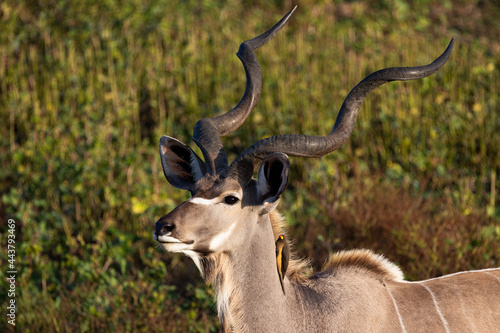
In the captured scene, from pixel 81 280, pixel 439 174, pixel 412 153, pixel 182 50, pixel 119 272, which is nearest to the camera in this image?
pixel 81 280

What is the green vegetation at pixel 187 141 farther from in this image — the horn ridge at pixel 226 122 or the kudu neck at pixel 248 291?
the horn ridge at pixel 226 122

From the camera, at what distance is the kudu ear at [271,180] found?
2.48 metres

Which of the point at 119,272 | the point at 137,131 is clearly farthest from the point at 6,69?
the point at 119,272

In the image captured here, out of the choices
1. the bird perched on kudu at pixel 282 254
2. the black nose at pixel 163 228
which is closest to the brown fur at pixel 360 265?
the bird perched on kudu at pixel 282 254

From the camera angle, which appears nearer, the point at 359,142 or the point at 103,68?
the point at 359,142

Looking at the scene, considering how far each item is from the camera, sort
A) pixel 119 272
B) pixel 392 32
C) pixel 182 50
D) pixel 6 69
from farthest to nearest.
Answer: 1. pixel 392 32
2. pixel 182 50
3. pixel 6 69
4. pixel 119 272

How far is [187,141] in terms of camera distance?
673 cm

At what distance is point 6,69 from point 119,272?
398 centimetres

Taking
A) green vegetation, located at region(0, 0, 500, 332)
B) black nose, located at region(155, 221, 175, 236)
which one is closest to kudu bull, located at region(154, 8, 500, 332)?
black nose, located at region(155, 221, 175, 236)

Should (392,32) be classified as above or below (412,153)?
above

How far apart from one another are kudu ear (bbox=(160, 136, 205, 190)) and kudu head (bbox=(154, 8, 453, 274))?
0.06 metres

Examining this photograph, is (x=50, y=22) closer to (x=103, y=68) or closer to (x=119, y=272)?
(x=103, y=68)

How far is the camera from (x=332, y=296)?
277cm

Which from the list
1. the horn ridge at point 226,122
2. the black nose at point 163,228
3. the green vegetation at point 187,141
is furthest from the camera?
the green vegetation at point 187,141
